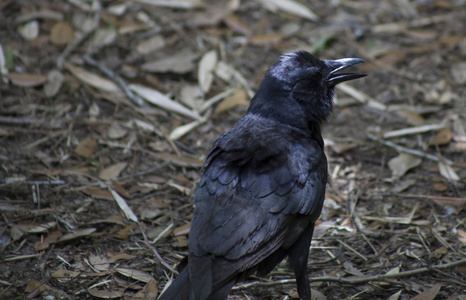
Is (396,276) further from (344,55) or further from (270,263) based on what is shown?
(344,55)

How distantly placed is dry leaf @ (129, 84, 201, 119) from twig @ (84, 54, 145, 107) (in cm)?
7

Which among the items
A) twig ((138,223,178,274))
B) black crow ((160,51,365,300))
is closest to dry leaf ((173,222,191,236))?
twig ((138,223,178,274))

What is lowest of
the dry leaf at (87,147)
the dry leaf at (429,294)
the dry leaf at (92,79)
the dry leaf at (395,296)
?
the dry leaf at (395,296)

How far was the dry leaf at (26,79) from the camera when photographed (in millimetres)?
6258

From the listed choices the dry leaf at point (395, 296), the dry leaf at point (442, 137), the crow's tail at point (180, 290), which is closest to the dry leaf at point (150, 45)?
the dry leaf at point (442, 137)

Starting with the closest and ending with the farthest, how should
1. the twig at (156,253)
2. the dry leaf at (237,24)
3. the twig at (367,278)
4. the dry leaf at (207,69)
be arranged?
the twig at (367,278)
the twig at (156,253)
the dry leaf at (207,69)
the dry leaf at (237,24)

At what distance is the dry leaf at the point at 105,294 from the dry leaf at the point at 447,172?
3.21 m

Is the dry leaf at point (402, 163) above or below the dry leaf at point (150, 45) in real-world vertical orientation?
below

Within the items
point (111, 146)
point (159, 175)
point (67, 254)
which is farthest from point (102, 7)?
point (67, 254)

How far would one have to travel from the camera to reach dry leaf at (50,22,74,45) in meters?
6.99

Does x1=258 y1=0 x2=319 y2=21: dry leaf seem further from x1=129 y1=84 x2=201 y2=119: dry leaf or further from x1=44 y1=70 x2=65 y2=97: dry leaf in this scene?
x1=44 y1=70 x2=65 y2=97: dry leaf

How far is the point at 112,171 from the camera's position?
546 centimetres

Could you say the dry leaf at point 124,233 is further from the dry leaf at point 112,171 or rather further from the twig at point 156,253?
the dry leaf at point 112,171

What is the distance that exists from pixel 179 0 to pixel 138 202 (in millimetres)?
3671
